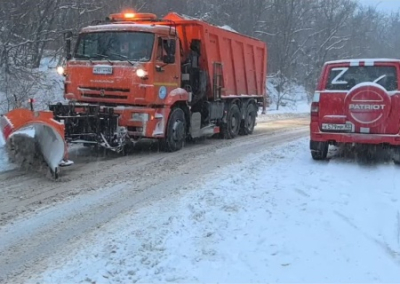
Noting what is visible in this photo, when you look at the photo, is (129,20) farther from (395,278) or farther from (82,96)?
(395,278)

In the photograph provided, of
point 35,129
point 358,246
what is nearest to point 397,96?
point 358,246

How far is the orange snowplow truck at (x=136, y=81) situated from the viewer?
31.4 feet

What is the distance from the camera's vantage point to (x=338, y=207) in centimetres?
577

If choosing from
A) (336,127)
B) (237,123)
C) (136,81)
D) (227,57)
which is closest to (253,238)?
(336,127)

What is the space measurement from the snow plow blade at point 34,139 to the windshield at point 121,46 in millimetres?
2379

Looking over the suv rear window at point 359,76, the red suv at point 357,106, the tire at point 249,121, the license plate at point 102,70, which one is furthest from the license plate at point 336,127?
the tire at point 249,121

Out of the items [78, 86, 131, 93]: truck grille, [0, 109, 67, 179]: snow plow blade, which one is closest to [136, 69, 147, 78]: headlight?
[78, 86, 131, 93]: truck grille

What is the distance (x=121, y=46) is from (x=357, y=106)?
492 centimetres

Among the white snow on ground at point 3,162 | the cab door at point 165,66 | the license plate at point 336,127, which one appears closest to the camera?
the white snow on ground at point 3,162

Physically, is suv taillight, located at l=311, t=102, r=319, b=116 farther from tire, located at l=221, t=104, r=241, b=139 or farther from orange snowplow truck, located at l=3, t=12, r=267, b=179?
tire, located at l=221, t=104, r=241, b=139

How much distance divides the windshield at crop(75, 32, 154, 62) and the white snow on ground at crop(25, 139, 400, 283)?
12.7ft

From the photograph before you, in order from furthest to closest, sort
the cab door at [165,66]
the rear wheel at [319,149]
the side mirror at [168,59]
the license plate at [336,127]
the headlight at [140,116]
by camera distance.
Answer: the side mirror at [168,59], the cab door at [165,66], the headlight at [140,116], the rear wheel at [319,149], the license plate at [336,127]

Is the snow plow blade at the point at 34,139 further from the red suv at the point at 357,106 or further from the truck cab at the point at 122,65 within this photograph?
the red suv at the point at 357,106

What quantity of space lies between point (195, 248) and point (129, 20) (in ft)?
26.1
